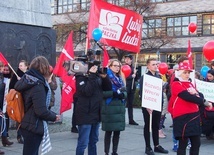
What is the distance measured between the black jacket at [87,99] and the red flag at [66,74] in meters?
2.20

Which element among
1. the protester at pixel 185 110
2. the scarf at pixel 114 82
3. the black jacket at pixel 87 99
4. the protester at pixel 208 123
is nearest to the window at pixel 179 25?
the protester at pixel 208 123

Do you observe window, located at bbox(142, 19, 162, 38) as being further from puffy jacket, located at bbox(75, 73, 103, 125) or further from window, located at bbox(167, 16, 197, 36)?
puffy jacket, located at bbox(75, 73, 103, 125)

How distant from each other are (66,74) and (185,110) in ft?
9.89

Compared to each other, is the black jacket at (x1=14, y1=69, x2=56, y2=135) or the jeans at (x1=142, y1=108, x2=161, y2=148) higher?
the black jacket at (x1=14, y1=69, x2=56, y2=135)

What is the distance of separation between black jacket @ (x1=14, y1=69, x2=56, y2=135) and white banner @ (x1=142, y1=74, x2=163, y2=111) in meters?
2.81

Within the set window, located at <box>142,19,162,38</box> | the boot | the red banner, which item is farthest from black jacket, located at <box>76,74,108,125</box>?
window, located at <box>142,19,162,38</box>

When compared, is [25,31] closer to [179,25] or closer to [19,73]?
[19,73]

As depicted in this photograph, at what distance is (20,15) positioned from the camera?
10.3m

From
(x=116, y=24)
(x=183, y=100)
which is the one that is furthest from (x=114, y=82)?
(x=116, y=24)

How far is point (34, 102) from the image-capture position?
482 centimetres

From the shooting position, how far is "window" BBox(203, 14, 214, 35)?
38681 millimetres

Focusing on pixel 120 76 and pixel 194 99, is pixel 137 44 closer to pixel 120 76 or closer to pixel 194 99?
pixel 120 76

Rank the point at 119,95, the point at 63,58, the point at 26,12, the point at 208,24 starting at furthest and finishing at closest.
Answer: the point at 208,24 → the point at 26,12 → the point at 63,58 → the point at 119,95

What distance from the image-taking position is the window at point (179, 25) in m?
40.0
